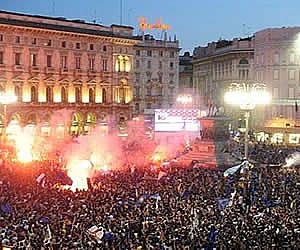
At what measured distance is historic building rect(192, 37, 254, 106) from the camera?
87562 millimetres

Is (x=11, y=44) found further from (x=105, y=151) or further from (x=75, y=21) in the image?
(x=105, y=151)

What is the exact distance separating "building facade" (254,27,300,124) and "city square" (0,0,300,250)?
11cm

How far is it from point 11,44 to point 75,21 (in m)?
10.2

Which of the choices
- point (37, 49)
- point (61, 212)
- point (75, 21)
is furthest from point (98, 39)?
point (61, 212)

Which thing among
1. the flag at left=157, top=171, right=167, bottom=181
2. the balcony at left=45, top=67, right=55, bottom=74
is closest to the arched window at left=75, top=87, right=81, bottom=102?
the balcony at left=45, top=67, right=55, bottom=74

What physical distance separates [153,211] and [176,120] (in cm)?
4140

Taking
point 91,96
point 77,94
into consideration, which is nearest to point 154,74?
point 91,96

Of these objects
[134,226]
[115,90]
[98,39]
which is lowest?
[134,226]

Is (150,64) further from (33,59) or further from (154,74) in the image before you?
(33,59)

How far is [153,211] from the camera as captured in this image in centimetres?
2414

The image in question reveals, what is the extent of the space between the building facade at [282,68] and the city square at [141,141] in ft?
0.38

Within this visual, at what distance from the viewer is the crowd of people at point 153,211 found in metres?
20.2

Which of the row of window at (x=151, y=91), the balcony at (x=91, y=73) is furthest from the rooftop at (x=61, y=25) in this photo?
the row of window at (x=151, y=91)

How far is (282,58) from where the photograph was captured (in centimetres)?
7125
